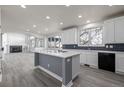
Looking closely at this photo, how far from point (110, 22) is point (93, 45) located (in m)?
1.58

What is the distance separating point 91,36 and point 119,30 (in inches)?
72.6

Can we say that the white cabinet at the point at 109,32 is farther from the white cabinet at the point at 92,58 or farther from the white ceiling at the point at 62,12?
the white cabinet at the point at 92,58

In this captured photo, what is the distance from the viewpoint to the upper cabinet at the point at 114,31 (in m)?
3.39

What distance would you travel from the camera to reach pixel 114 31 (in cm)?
359

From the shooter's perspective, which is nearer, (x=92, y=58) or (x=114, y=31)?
(x=114, y=31)

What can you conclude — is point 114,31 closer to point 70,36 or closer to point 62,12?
point 62,12

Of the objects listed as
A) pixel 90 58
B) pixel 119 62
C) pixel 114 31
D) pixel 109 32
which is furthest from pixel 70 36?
pixel 119 62

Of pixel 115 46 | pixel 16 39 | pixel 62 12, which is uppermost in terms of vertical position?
pixel 62 12

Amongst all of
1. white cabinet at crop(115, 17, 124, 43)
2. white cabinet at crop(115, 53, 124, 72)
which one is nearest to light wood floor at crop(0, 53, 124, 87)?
white cabinet at crop(115, 53, 124, 72)

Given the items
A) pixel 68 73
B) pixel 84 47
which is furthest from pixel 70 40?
pixel 68 73

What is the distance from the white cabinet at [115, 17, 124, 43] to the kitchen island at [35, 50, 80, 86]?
198 centimetres

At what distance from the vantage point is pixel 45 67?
3.61 meters

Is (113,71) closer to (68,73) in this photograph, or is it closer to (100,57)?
(100,57)

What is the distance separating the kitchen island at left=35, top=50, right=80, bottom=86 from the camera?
2.26 metres
